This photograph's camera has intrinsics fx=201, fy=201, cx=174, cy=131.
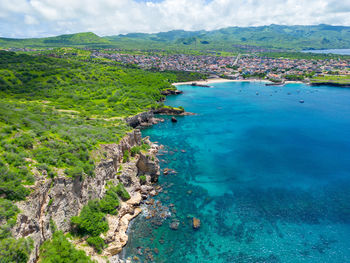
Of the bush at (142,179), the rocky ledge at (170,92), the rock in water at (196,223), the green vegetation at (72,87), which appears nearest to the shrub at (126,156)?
the bush at (142,179)

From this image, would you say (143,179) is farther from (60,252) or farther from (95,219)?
(60,252)

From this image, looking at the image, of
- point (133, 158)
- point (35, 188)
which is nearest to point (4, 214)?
point (35, 188)

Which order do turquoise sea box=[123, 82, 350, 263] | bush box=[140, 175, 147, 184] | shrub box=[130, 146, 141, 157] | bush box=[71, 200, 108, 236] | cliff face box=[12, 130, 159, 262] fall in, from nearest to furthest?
cliff face box=[12, 130, 159, 262], bush box=[71, 200, 108, 236], turquoise sea box=[123, 82, 350, 263], bush box=[140, 175, 147, 184], shrub box=[130, 146, 141, 157]

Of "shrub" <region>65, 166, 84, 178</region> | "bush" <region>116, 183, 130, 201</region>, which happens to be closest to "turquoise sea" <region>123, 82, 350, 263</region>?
"bush" <region>116, 183, 130, 201</region>

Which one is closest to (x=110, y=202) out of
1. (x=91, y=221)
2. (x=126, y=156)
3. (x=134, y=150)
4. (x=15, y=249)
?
(x=91, y=221)

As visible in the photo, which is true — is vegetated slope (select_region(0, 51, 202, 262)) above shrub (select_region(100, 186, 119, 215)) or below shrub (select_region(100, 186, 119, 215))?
above

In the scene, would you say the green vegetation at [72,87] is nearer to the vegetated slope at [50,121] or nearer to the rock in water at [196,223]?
the vegetated slope at [50,121]

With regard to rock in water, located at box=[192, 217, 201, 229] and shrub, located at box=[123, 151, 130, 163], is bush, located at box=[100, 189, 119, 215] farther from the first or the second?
rock in water, located at box=[192, 217, 201, 229]

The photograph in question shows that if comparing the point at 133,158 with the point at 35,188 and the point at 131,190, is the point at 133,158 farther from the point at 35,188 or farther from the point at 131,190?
the point at 35,188
